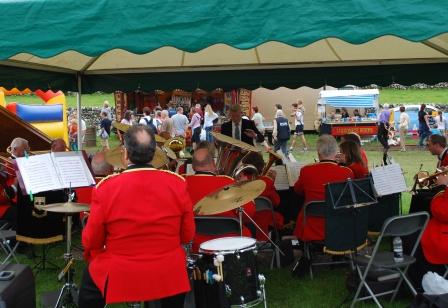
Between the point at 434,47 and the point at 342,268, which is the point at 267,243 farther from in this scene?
the point at 434,47

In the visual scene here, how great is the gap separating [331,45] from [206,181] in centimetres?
353

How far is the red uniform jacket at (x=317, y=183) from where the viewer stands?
16.4 ft

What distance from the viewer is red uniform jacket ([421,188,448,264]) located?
423 cm

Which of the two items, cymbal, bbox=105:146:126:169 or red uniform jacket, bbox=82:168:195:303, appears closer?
red uniform jacket, bbox=82:168:195:303

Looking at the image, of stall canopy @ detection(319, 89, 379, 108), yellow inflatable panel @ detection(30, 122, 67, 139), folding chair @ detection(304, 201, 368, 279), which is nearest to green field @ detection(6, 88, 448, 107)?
stall canopy @ detection(319, 89, 379, 108)

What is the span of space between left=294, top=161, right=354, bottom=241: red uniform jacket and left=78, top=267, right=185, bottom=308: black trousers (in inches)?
88.4

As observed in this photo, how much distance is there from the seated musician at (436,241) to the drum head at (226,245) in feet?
5.22

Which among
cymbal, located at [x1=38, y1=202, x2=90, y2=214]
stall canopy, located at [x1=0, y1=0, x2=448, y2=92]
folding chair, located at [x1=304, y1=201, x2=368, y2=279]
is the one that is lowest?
folding chair, located at [x1=304, y1=201, x2=368, y2=279]

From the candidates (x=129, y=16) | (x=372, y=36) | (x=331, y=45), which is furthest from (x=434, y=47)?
(x=129, y=16)

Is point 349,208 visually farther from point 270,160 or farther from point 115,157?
point 115,157

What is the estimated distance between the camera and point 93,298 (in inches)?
124

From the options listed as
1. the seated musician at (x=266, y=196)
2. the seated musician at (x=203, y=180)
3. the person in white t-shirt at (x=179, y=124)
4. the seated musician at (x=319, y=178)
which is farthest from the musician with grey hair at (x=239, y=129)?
the person in white t-shirt at (x=179, y=124)

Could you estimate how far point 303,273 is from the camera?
18.0 feet

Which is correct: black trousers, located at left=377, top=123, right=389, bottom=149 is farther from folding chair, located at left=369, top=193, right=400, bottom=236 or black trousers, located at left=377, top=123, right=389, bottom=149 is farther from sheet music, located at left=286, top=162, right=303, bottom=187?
folding chair, located at left=369, top=193, right=400, bottom=236
